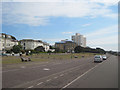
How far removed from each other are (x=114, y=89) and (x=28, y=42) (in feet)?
481

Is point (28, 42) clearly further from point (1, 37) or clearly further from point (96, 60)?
point (96, 60)

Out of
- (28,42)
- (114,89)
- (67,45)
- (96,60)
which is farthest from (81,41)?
(114,89)

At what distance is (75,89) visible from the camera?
27.4ft

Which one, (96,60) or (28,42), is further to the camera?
(28,42)

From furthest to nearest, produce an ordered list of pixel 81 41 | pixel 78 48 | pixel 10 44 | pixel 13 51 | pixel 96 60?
1. pixel 81 41
2. pixel 78 48
3. pixel 10 44
4. pixel 13 51
5. pixel 96 60

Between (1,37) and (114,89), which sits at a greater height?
(1,37)

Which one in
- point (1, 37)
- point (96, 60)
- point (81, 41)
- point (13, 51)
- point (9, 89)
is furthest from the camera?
point (81, 41)

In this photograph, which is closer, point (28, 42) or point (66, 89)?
point (66, 89)

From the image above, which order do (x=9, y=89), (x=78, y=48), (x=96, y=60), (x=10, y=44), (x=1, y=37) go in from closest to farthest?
(x=9, y=89), (x=96, y=60), (x=1, y=37), (x=10, y=44), (x=78, y=48)

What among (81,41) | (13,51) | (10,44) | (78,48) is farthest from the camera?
(81,41)

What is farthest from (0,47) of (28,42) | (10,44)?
(28,42)

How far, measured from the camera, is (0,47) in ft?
308

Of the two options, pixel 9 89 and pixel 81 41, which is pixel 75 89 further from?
pixel 81 41

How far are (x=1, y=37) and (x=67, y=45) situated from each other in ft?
289
